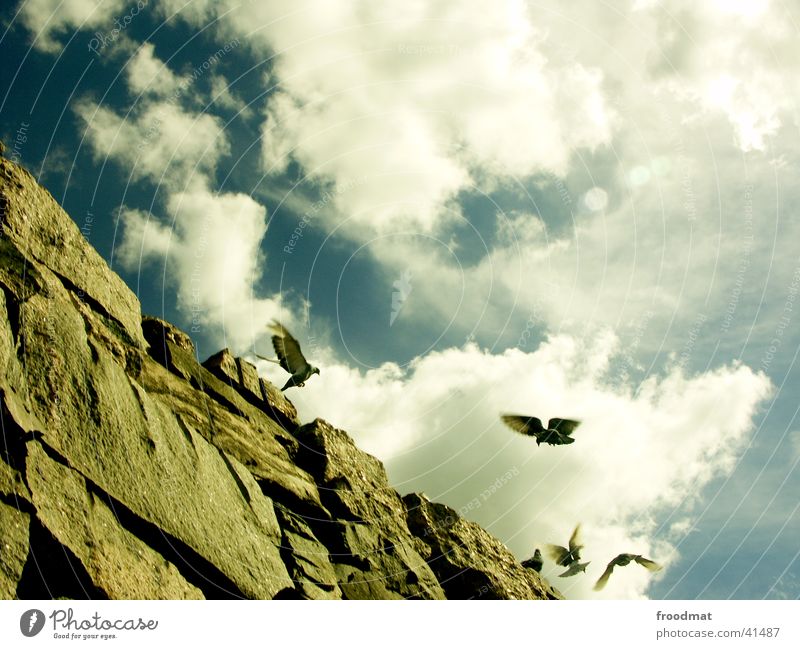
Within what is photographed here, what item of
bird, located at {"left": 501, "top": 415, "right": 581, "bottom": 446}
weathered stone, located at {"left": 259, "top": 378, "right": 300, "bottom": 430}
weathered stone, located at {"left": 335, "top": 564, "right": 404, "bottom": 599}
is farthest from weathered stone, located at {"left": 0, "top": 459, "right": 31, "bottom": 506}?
bird, located at {"left": 501, "top": 415, "right": 581, "bottom": 446}

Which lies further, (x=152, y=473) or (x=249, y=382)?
(x=249, y=382)

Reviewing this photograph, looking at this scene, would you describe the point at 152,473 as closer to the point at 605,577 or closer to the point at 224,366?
the point at 224,366

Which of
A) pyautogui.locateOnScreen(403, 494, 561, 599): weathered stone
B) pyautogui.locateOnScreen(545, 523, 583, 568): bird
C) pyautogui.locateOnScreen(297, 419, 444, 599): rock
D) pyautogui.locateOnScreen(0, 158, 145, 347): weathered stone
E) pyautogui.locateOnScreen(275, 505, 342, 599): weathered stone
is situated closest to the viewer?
pyautogui.locateOnScreen(0, 158, 145, 347): weathered stone

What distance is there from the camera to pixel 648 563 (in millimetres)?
29281

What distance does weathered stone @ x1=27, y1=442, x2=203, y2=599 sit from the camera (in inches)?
509

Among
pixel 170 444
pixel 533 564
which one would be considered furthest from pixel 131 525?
pixel 533 564

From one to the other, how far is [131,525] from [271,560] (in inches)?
203

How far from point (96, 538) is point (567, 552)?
2664cm

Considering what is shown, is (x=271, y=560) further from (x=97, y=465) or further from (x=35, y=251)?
(x=35, y=251)

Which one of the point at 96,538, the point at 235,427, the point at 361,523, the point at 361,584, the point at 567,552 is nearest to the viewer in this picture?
the point at 96,538

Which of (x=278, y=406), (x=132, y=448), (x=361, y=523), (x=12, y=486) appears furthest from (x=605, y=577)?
(x=12, y=486)

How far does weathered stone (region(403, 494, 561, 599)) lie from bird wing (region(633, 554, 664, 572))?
5.02 meters

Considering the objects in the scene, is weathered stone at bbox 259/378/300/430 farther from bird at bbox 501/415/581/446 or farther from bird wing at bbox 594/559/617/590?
bird wing at bbox 594/559/617/590
